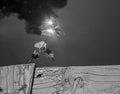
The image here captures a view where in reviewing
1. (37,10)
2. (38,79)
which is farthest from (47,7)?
(38,79)

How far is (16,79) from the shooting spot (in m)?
0.74

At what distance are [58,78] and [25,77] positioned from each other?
0.38ft

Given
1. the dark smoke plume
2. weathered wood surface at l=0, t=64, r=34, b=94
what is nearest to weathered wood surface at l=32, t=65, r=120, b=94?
weathered wood surface at l=0, t=64, r=34, b=94

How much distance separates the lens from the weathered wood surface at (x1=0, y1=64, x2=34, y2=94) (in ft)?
2.34

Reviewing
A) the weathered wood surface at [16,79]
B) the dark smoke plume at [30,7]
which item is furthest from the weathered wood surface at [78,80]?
the dark smoke plume at [30,7]

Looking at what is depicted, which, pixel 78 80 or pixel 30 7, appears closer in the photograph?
pixel 78 80

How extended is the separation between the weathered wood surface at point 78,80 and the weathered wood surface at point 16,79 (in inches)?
1.1

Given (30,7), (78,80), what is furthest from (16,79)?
(30,7)

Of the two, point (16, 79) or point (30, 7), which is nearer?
point (16, 79)

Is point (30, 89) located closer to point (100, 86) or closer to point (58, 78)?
point (58, 78)

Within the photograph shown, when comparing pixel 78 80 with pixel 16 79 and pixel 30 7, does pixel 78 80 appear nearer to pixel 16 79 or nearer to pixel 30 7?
pixel 16 79

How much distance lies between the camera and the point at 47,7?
14.8 feet

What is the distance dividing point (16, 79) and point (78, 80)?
Result: 22 centimetres

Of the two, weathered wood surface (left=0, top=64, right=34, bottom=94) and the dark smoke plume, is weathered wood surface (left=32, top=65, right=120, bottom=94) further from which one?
the dark smoke plume
